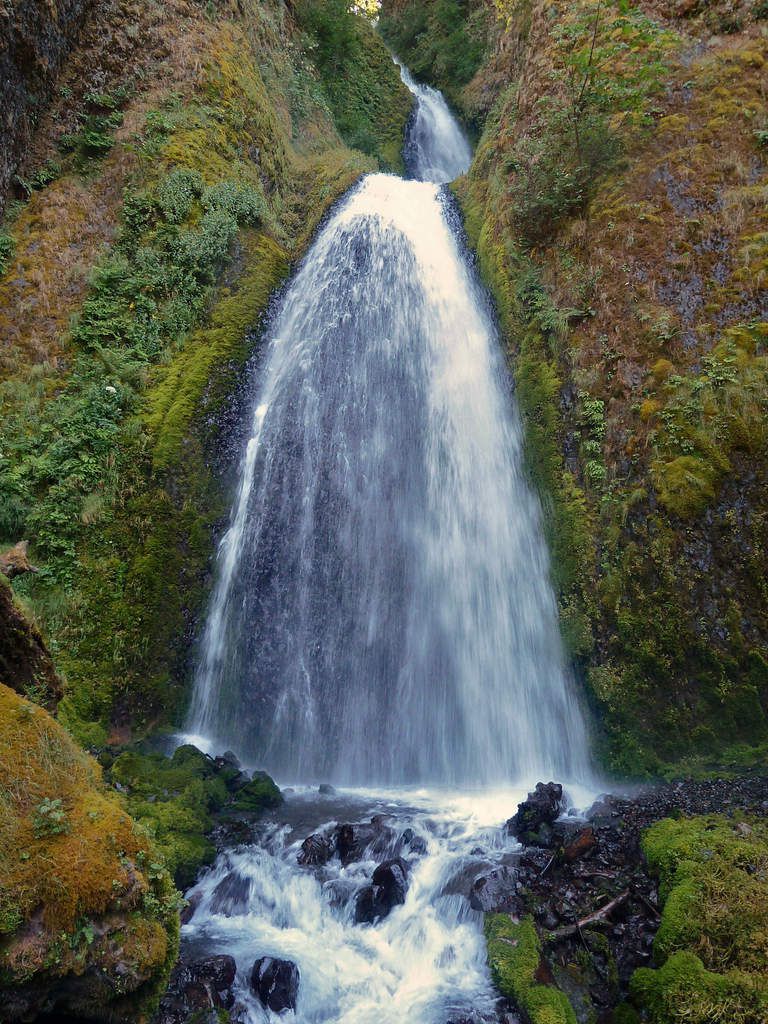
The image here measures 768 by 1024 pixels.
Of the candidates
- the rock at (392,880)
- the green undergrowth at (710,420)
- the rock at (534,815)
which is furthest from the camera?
the green undergrowth at (710,420)

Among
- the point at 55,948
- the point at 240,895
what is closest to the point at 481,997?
the point at 240,895

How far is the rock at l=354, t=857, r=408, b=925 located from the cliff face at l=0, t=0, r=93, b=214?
1405 centimetres

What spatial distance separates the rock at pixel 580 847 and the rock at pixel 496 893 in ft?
2.05

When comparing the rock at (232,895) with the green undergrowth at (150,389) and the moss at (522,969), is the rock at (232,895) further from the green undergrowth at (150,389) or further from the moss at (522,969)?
the green undergrowth at (150,389)

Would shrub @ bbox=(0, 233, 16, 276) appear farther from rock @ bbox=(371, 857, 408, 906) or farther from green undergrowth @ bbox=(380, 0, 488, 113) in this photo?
green undergrowth @ bbox=(380, 0, 488, 113)

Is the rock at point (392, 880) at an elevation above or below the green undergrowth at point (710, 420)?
below

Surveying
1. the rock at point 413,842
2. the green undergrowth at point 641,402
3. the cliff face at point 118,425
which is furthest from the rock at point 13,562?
the green undergrowth at point 641,402

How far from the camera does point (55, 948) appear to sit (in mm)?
3236

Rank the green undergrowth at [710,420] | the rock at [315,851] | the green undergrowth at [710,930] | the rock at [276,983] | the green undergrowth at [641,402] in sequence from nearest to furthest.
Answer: the green undergrowth at [710,930]
the rock at [276,983]
the rock at [315,851]
the green undergrowth at [641,402]
the green undergrowth at [710,420]

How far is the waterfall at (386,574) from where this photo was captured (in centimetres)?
866

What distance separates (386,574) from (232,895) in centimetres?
505

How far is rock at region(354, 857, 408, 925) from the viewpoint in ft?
18.1

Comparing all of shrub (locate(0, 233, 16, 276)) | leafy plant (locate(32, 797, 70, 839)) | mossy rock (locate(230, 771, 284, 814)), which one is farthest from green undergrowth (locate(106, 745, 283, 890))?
shrub (locate(0, 233, 16, 276))

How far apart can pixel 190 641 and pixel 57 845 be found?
229 inches
